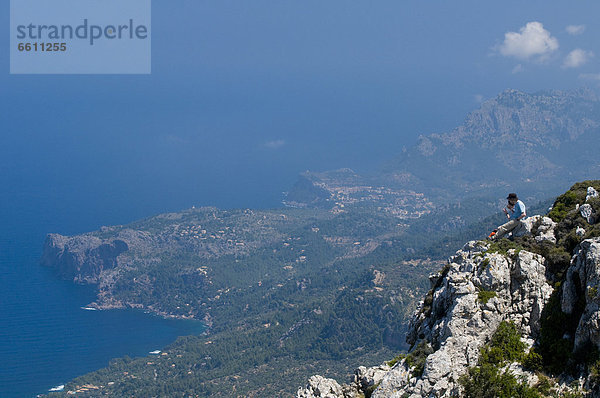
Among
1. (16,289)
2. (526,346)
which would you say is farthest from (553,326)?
(16,289)

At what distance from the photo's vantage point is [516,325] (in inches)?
855

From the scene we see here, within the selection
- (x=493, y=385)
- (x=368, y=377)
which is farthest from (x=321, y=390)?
(x=493, y=385)

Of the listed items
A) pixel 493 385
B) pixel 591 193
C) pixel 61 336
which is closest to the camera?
pixel 493 385

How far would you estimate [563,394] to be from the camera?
18812 millimetres

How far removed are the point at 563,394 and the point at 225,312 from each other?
17042cm

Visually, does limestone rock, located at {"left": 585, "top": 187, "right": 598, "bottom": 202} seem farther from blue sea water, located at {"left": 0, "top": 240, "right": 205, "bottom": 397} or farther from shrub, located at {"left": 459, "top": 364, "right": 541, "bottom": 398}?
blue sea water, located at {"left": 0, "top": 240, "right": 205, "bottom": 397}

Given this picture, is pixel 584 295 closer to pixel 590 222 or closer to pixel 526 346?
pixel 526 346

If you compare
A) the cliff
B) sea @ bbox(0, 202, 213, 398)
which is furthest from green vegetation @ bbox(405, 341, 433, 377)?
sea @ bbox(0, 202, 213, 398)

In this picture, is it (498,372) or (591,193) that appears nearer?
(498,372)

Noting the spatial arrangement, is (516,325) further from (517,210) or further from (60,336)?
(60,336)

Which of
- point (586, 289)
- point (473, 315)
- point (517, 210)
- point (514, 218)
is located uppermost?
point (517, 210)

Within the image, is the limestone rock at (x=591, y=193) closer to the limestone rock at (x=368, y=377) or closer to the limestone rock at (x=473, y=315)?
the limestone rock at (x=473, y=315)

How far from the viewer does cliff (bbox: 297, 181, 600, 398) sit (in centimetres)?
1931

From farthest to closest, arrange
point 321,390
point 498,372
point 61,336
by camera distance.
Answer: point 61,336 < point 321,390 < point 498,372
